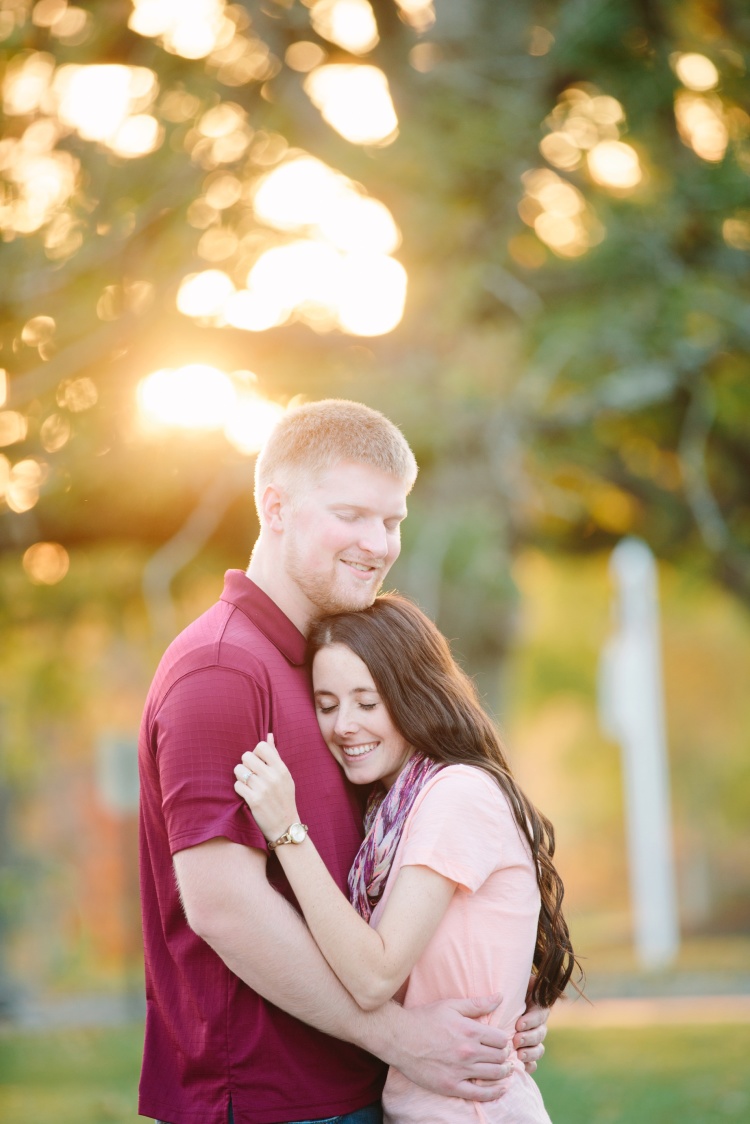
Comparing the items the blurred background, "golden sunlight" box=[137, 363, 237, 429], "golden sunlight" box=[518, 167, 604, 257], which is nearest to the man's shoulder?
the blurred background

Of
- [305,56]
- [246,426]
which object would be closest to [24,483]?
[246,426]

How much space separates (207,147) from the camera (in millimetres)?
7395

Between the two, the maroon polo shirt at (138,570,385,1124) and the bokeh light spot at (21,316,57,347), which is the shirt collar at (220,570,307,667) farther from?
the bokeh light spot at (21,316,57,347)

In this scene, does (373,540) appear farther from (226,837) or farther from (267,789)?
(226,837)

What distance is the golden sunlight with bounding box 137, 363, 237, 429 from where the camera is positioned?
757 cm

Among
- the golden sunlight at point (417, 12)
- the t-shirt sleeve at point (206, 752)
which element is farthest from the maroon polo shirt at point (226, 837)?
the golden sunlight at point (417, 12)

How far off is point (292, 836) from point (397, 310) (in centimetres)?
661

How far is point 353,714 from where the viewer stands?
8.95 feet

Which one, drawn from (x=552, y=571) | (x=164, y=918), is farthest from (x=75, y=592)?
(x=552, y=571)

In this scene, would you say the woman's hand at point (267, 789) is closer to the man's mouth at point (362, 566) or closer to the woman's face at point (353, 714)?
the woman's face at point (353, 714)

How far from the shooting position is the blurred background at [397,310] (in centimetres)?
707

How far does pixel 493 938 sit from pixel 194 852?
679 millimetres

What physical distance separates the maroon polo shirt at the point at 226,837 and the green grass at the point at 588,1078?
4971mm

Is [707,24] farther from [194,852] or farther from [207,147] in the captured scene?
[194,852]
